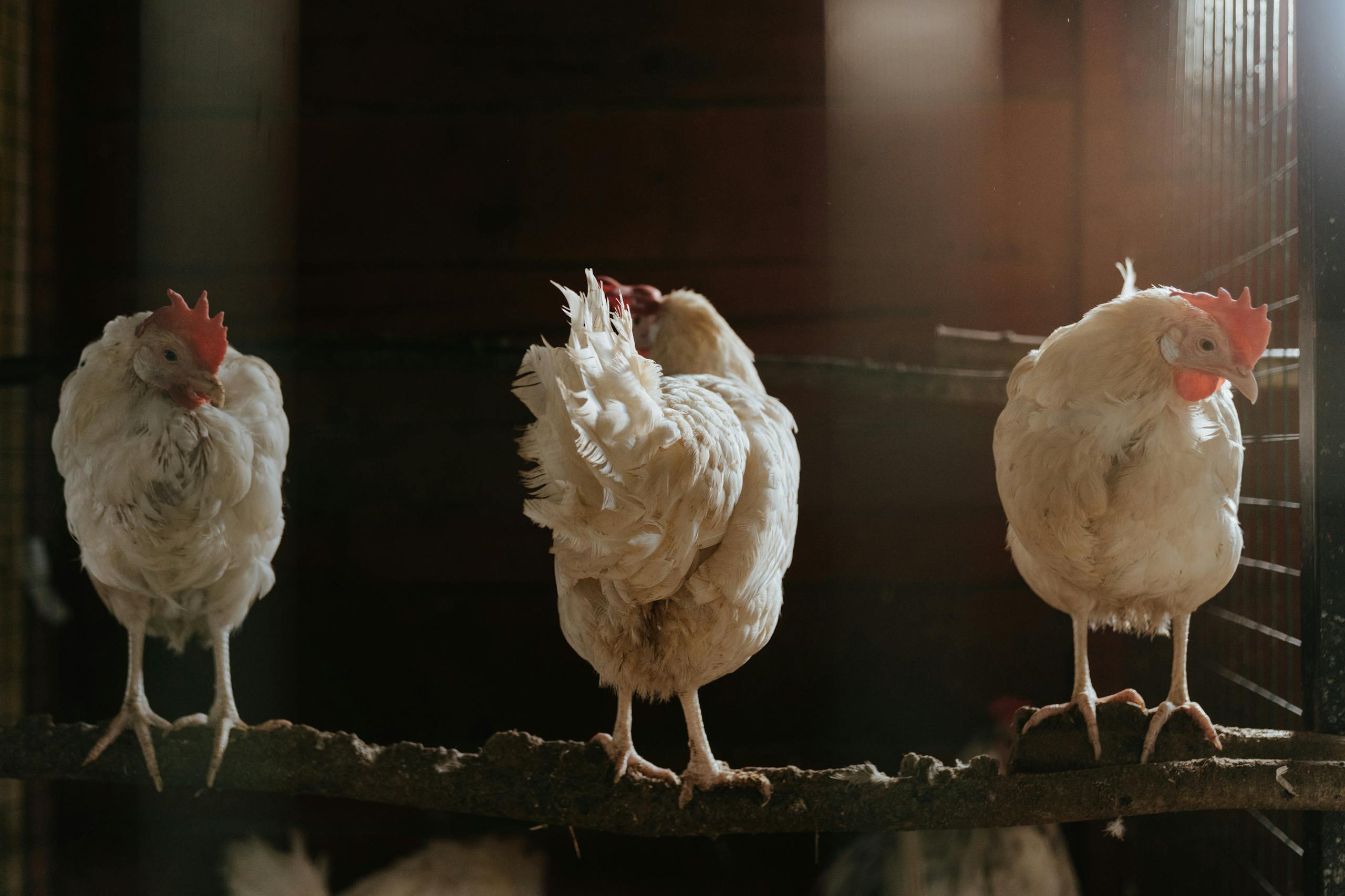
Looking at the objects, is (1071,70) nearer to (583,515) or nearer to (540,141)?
(540,141)

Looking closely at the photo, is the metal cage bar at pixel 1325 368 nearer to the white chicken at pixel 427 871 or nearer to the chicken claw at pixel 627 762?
the chicken claw at pixel 627 762

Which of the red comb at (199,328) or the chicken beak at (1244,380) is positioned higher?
the red comb at (199,328)

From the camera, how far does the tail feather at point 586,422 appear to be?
0.65 meters

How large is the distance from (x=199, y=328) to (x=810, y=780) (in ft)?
2.55

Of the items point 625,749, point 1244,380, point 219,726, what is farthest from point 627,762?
point 1244,380

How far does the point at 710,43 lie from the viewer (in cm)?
96

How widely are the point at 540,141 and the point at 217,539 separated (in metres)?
0.57

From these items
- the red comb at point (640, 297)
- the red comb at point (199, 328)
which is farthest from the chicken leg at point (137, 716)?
the red comb at point (640, 297)

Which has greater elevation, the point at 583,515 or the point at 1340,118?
the point at 1340,118

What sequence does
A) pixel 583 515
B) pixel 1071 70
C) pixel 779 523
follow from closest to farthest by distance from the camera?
pixel 583 515 < pixel 779 523 < pixel 1071 70

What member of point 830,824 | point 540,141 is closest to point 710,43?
point 540,141

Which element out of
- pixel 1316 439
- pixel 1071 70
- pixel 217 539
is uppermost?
pixel 1071 70

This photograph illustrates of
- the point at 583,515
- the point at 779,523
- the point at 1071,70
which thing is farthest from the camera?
the point at 1071,70

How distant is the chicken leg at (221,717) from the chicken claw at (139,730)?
0.09 feet
